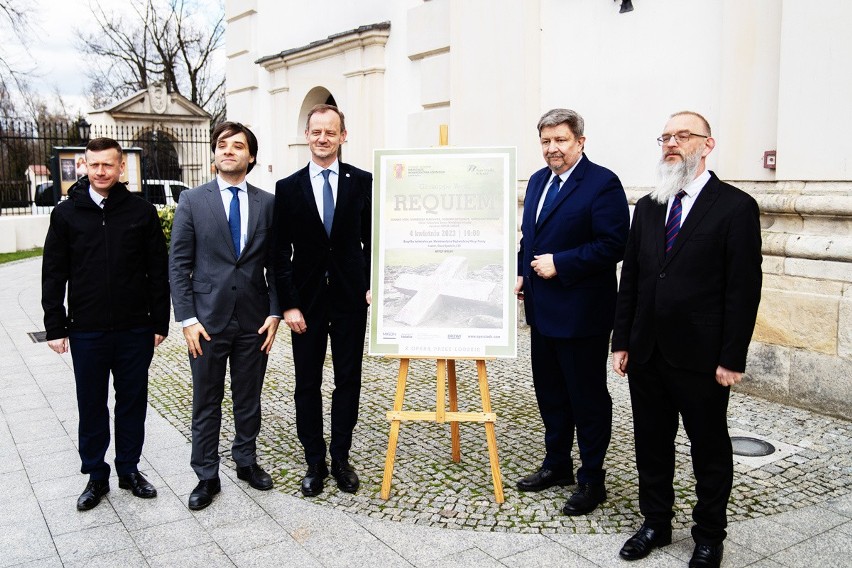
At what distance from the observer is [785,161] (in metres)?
5.87

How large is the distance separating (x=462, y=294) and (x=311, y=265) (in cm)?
84

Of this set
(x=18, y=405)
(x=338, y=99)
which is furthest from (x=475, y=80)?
(x=18, y=405)

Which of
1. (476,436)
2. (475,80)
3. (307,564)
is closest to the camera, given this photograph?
(307,564)

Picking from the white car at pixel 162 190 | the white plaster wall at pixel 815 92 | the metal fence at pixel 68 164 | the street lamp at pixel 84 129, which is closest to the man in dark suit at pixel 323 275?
the white plaster wall at pixel 815 92

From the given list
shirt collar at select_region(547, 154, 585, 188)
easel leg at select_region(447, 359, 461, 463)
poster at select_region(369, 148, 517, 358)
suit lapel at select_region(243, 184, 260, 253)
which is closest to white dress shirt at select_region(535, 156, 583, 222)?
shirt collar at select_region(547, 154, 585, 188)

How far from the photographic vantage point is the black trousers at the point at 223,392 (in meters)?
4.29

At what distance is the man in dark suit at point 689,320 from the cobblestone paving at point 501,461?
0.47 m

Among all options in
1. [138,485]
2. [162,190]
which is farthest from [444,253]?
[162,190]

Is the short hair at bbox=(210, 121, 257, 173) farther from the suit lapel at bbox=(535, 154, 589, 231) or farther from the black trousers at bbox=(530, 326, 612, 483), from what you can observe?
the black trousers at bbox=(530, 326, 612, 483)

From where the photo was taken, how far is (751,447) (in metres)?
4.95

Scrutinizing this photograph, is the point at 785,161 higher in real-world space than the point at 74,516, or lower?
higher

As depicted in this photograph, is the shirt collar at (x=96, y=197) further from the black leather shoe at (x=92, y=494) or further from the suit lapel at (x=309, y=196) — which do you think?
the black leather shoe at (x=92, y=494)

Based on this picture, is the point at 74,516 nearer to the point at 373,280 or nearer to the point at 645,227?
the point at 373,280

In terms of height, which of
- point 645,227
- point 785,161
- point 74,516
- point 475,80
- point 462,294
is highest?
point 475,80
